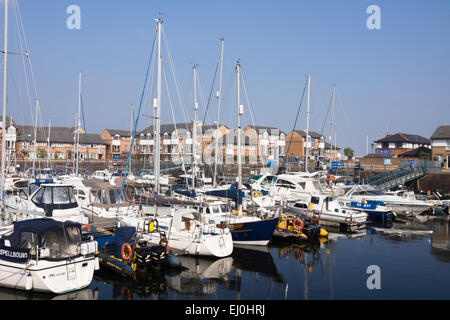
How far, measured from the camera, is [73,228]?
53.6 ft

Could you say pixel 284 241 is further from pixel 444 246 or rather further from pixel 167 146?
pixel 167 146

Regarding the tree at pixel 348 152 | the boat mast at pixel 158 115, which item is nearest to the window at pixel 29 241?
the boat mast at pixel 158 115

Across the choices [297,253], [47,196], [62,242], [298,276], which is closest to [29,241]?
[62,242]

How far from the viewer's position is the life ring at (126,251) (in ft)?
59.5

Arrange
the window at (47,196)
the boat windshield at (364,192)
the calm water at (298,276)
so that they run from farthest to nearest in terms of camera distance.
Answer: the boat windshield at (364,192)
the window at (47,196)
the calm water at (298,276)

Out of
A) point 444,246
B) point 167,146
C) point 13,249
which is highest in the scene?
point 167,146

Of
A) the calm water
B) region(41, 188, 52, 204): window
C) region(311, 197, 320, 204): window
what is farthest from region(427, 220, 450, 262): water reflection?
region(41, 188, 52, 204): window

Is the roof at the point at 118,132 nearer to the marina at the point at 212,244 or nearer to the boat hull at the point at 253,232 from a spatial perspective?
the marina at the point at 212,244

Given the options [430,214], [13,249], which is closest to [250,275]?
[13,249]

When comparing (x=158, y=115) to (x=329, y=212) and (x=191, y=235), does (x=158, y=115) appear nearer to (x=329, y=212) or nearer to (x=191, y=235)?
(x=191, y=235)

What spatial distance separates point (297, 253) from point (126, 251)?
35.9 ft

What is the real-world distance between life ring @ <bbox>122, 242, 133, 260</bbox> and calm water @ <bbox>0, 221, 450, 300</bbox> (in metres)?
1.01

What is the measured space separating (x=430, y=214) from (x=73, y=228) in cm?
3792

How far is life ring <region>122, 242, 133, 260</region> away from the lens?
18.1 m
